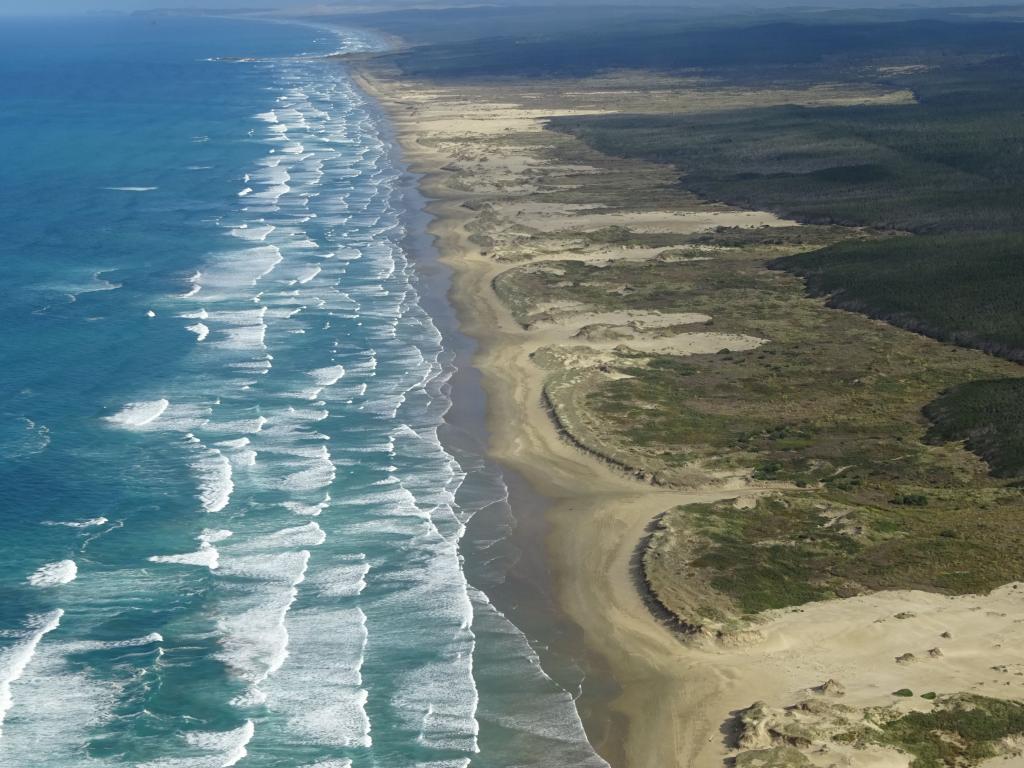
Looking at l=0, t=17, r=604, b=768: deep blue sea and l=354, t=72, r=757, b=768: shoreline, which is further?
l=354, t=72, r=757, b=768: shoreline

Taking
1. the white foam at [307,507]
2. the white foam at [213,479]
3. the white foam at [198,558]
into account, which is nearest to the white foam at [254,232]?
the white foam at [213,479]

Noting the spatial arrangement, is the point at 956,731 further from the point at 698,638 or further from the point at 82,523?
the point at 82,523

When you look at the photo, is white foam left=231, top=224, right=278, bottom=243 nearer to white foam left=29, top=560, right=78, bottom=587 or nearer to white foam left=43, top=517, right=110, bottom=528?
white foam left=43, top=517, right=110, bottom=528

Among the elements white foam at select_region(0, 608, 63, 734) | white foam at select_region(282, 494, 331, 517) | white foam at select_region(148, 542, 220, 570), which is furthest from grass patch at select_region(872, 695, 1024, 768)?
white foam at select_region(0, 608, 63, 734)

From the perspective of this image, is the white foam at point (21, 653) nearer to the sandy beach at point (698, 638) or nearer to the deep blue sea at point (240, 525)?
the deep blue sea at point (240, 525)

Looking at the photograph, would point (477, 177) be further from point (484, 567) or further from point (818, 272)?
point (484, 567)
